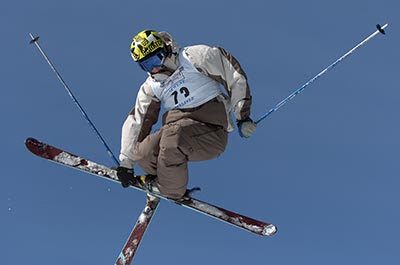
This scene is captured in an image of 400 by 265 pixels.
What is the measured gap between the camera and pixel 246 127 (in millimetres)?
8641

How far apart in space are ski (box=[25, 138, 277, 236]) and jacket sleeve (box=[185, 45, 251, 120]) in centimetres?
175

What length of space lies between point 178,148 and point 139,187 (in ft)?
4.45

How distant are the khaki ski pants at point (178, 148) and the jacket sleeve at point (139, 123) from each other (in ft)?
0.62

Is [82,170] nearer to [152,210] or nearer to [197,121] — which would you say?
[152,210]

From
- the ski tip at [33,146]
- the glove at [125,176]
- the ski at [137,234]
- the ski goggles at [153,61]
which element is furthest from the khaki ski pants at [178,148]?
the ski tip at [33,146]

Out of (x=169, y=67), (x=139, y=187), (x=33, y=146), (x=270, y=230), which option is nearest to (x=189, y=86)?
(x=169, y=67)

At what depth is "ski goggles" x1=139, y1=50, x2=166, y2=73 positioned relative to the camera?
871 cm

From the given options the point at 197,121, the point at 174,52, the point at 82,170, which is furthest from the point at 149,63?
the point at 82,170

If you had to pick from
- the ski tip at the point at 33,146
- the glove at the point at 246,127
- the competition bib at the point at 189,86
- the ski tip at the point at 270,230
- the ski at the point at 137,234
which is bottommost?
the ski at the point at 137,234

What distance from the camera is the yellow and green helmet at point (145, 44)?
866 cm

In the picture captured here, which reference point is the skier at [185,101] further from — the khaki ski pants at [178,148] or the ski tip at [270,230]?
the ski tip at [270,230]

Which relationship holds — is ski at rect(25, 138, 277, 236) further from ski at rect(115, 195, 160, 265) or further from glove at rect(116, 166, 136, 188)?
ski at rect(115, 195, 160, 265)

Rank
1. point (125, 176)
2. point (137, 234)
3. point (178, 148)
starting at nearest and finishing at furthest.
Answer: point (178, 148) < point (125, 176) < point (137, 234)

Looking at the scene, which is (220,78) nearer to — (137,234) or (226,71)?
(226,71)
